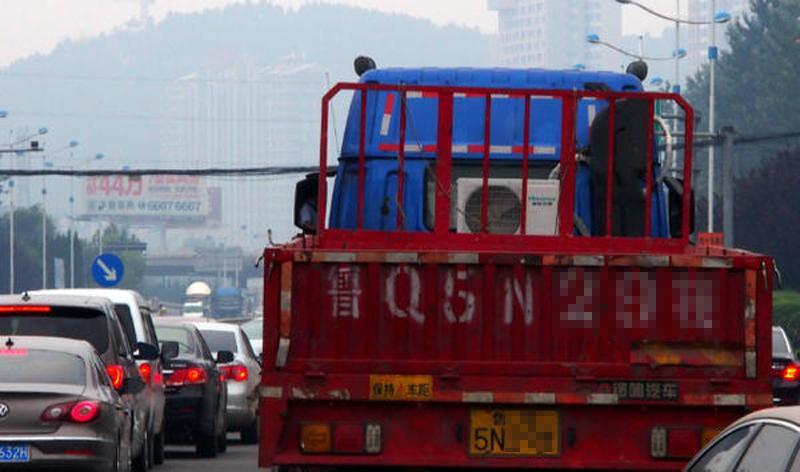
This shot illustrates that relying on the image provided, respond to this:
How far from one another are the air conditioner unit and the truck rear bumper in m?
1.80

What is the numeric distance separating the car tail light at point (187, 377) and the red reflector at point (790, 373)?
7549mm

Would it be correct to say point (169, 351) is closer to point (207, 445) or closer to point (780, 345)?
point (207, 445)

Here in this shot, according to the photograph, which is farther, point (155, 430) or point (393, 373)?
point (155, 430)

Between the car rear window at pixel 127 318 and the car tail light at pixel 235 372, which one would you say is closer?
the car rear window at pixel 127 318

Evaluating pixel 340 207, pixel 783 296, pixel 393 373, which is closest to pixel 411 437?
pixel 393 373

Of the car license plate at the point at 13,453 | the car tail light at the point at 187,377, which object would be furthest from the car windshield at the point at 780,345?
the car license plate at the point at 13,453

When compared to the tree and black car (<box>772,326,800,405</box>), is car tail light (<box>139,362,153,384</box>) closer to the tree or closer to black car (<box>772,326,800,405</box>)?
black car (<box>772,326,800,405</box>)

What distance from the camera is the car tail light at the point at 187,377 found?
25781mm

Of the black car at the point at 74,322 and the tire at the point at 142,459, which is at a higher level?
the black car at the point at 74,322

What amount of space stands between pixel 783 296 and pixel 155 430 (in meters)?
51.1

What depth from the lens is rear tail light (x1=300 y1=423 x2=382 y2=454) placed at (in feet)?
41.8

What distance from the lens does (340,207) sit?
636 inches

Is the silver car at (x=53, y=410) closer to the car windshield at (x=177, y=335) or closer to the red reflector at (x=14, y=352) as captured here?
the red reflector at (x=14, y=352)

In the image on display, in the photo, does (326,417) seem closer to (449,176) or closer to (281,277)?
(281,277)
